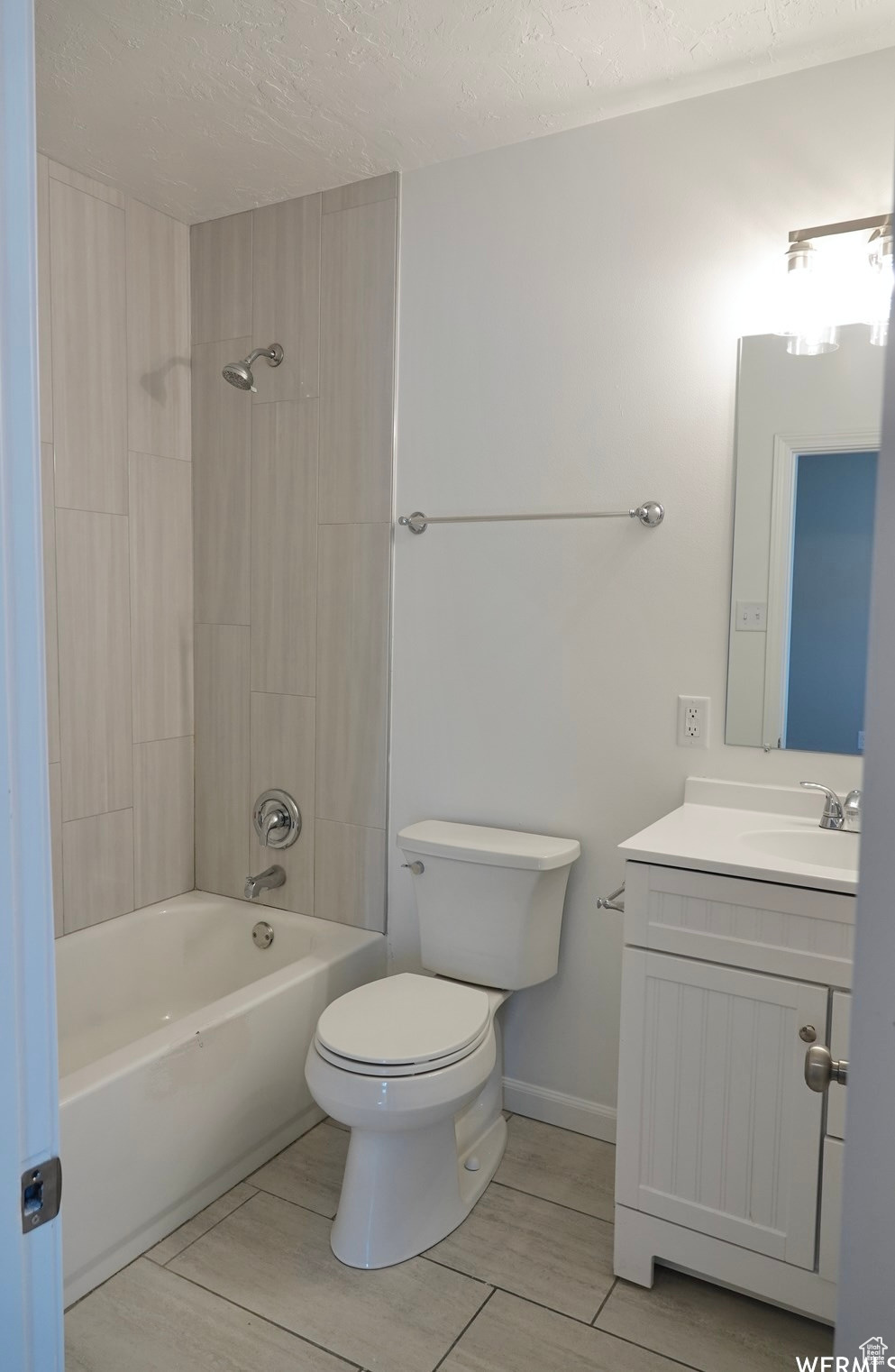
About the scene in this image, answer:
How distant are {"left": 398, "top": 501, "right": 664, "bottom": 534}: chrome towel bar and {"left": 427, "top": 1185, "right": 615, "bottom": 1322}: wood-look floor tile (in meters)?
1.61

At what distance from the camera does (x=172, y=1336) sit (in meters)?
1.74

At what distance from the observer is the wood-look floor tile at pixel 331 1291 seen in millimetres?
1734

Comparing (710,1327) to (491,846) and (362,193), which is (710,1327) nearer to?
(491,846)

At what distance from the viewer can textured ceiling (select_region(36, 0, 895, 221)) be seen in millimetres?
1838

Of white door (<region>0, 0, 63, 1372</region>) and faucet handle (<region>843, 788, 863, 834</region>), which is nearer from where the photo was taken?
white door (<region>0, 0, 63, 1372</region>)

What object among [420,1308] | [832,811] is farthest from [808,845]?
[420,1308]

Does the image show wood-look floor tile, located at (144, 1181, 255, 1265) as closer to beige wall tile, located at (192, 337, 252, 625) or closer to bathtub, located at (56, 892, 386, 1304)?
bathtub, located at (56, 892, 386, 1304)

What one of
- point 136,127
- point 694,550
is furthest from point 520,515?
point 136,127

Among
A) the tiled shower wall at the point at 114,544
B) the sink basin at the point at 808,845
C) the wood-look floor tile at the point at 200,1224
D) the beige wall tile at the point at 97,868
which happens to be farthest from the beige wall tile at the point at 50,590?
the sink basin at the point at 808,845

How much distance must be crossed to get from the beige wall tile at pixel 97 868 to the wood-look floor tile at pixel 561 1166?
4.29 ft

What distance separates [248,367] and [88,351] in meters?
0.43

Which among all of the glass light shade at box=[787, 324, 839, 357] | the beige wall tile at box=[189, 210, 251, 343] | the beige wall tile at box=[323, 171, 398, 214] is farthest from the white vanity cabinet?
the beige wall tile at box=[189, 210, 251, 343]

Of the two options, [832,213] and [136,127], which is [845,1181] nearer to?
[832,213]

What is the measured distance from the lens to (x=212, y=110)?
2229mm
